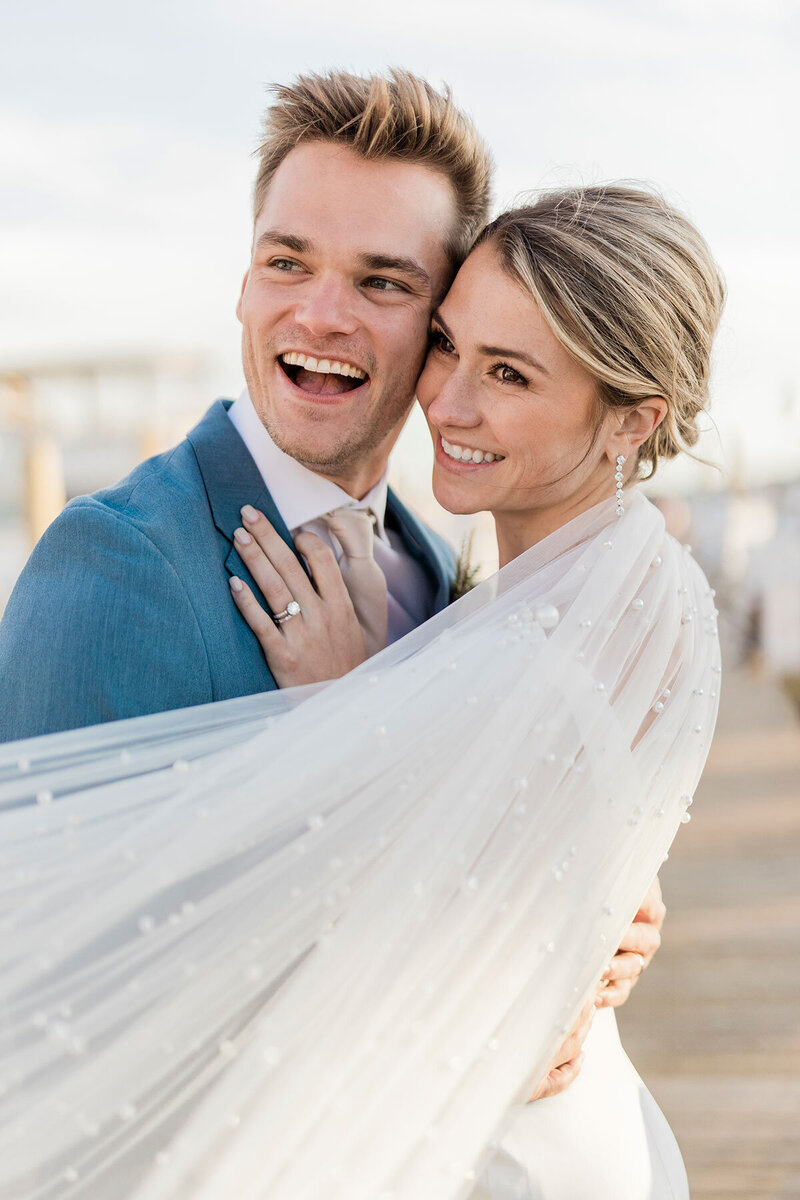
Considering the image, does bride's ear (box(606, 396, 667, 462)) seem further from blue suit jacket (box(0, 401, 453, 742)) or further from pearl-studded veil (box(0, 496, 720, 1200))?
blue suit jacket (box(0, 401, 453, 742))

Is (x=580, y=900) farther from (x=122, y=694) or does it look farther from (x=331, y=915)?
(x=122, y=694)

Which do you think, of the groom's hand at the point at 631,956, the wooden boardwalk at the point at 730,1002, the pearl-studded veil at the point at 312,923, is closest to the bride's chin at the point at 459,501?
the pearl-studded veil at the point at 312,923

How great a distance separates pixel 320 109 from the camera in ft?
6.15

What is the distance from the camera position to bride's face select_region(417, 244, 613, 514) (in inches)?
72.6

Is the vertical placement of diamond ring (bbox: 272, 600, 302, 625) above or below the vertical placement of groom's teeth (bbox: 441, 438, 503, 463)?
below

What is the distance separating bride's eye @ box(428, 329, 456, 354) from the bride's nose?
11 cm

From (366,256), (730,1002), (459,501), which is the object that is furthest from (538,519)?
(730,1002)

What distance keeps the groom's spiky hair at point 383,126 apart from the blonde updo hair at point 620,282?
0.19 metres

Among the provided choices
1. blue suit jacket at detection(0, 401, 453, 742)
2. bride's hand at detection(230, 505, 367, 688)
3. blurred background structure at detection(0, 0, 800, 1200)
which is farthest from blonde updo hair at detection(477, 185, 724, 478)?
blue suit jacket at detection(0, 401, 453, 742)

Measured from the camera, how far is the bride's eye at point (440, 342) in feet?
6.56

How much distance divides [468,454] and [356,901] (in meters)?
1.00

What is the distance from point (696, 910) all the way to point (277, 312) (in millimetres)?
3586

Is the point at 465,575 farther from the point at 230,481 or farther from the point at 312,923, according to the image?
the point at 312,923

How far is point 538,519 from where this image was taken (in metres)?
2.07
